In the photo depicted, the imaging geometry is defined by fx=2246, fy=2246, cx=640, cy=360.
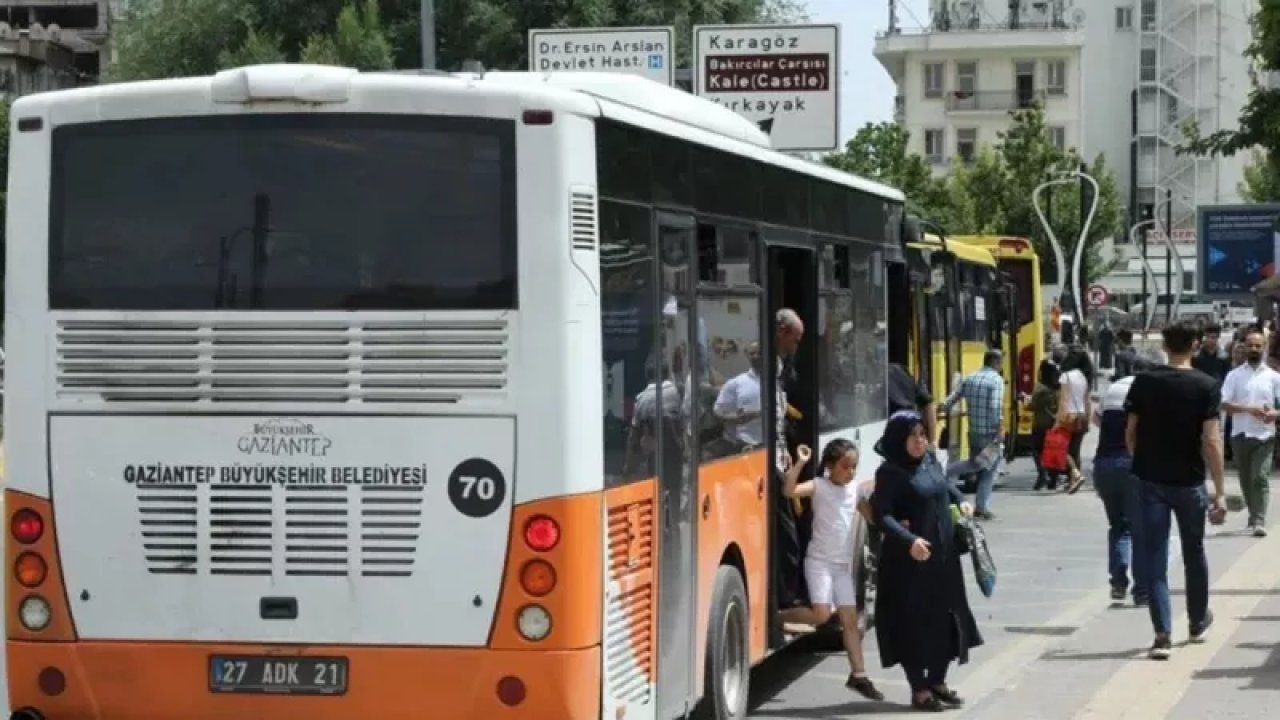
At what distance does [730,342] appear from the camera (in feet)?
33.1

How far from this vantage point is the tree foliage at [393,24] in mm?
48594

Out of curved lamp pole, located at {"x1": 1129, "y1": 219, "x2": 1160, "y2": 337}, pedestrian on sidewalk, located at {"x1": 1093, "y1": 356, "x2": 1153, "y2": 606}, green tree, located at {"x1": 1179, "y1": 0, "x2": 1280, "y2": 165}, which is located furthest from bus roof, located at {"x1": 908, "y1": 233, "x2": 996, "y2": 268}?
curved lamp pole, located at {"x1": 1129, "y1": 219, "x2": 1160, "y2": 337}

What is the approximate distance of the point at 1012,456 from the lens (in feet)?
106

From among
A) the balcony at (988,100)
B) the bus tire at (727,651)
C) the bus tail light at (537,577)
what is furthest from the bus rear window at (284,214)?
the balcony at (988,100)

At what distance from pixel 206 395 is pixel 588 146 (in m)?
1.62

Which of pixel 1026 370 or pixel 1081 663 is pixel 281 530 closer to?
pixel 1081 663

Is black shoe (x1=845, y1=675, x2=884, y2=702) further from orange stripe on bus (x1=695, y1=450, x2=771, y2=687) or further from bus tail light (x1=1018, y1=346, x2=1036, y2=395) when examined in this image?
bus tail light (x1=1018, y1=346, x2=1036, y2=395)

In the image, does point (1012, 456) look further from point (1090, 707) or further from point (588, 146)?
point (588, 146)

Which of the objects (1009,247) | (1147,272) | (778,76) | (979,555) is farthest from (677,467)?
(1147,272)

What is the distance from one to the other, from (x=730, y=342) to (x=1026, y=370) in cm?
2638

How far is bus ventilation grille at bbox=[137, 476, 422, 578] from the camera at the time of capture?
7855 mm

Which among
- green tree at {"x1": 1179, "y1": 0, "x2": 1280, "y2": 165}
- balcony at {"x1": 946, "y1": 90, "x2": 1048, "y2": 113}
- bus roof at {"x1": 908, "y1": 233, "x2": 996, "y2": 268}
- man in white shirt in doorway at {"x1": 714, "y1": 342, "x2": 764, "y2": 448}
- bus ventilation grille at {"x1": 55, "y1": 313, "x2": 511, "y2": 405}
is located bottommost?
man in white shirt in doorway at {"x1": 714, "y1": 342, "x2": 764, "y2": 448}

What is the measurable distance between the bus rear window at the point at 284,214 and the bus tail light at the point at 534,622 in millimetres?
1061

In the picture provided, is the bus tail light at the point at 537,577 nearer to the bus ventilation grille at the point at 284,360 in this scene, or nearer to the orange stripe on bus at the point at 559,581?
the orange stripe on bus at the point at 559,581
